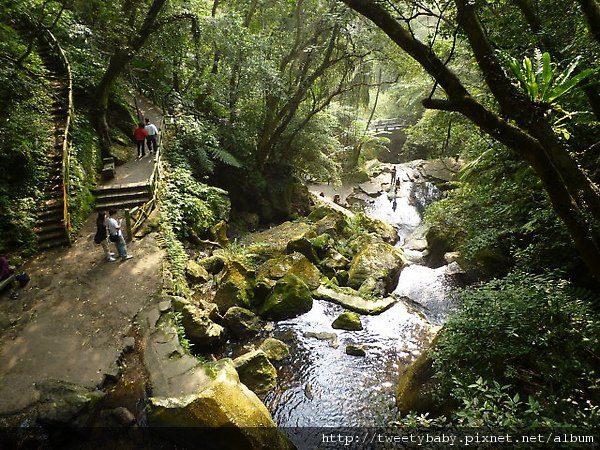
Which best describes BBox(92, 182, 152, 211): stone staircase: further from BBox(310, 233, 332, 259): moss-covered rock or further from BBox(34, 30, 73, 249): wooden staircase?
BBox(310, 233, 332, 259): moss-covered rock

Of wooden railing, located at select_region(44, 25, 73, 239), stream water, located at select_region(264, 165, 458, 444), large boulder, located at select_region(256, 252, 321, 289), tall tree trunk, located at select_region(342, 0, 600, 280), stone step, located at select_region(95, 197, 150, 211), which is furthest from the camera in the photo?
stone step, located at select_region(95, 197, 150, 211)

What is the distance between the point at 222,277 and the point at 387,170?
24019 millimetres

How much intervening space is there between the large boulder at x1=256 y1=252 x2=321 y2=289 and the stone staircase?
4626mm

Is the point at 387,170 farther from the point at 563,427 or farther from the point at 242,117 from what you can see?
the point at 563,427

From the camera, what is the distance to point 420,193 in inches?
984

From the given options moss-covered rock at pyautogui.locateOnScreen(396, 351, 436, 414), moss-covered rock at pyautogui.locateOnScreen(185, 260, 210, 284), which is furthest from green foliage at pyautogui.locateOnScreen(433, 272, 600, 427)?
moss-covered rock at pyautogui.locateOnScreen(185, 260, 210, 284)

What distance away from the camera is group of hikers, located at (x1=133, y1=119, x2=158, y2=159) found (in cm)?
1305

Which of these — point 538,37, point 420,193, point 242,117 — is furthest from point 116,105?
point 420,193

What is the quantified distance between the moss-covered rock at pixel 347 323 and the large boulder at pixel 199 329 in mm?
3063

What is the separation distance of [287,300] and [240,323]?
4.79 feet

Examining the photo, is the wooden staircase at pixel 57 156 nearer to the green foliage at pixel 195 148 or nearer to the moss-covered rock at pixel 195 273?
the moss-covered rock at pixel 195 273

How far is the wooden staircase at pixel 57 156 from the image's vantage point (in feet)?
30.1

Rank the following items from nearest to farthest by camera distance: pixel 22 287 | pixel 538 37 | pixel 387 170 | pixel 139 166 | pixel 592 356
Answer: pixel 592 356, pixel 538 37, pixel 22 287, pixel 139 166, pixel 387 170

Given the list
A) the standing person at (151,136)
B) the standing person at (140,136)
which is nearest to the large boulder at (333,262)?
the standing person at (151,136)
